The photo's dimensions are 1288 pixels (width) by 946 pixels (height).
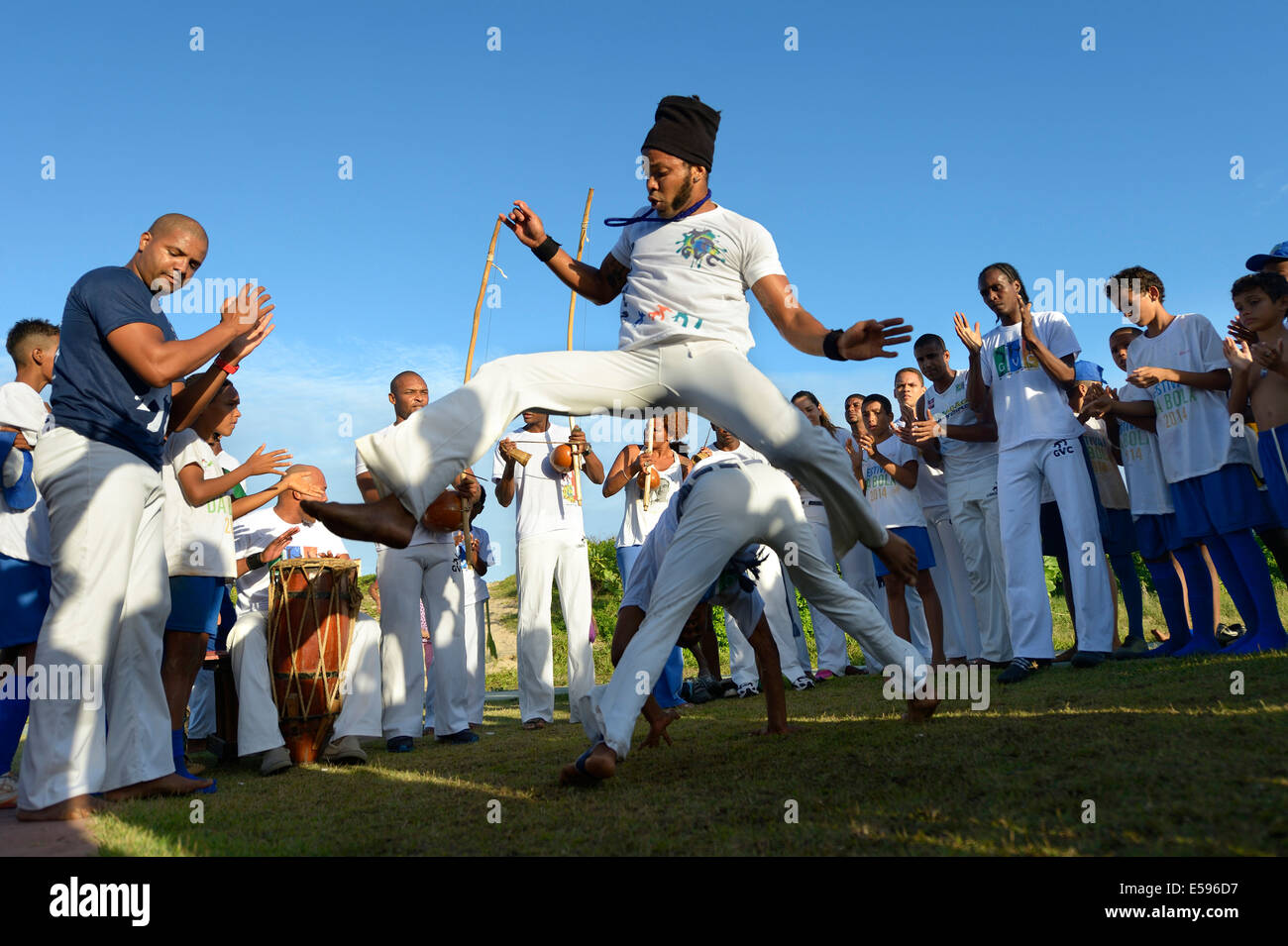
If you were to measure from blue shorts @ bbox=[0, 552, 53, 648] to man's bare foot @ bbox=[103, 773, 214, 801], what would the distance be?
93 cm

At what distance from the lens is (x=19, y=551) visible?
4.52 metres

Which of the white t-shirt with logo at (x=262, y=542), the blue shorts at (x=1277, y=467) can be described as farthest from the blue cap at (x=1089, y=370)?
the white t-shirt with logo at (x=262, y=542)

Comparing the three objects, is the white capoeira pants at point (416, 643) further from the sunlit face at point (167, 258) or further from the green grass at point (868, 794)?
the sunlit face at point (167, 258)

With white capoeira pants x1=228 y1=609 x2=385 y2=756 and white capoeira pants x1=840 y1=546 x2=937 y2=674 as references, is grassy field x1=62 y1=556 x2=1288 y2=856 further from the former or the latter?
white capoeira pants x1=840 y1=546 x2=937 y2=674

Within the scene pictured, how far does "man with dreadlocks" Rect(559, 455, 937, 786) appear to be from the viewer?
348 cm

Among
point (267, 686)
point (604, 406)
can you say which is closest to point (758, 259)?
point (604, 406)

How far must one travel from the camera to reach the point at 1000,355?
22.1ft

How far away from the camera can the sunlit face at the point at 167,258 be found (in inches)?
164

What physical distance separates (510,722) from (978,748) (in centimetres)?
525

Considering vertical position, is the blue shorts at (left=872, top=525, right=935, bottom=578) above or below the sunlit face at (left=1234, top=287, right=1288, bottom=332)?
below

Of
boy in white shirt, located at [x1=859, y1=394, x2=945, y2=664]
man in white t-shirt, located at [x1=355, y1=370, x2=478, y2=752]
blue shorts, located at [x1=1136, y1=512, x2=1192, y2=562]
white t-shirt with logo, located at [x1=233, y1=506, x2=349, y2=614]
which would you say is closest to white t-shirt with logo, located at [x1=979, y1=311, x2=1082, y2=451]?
blue shorts, located at [x1=1136, y1=512, x2=1192, y2=562]

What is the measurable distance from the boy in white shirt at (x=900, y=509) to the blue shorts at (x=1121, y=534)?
4.68ft

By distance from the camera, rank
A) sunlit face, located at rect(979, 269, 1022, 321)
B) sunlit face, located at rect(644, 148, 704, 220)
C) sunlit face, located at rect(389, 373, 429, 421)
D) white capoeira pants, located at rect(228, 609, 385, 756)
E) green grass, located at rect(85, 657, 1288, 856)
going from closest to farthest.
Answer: green grass, located at rect(85, 657, 1288, 856) < sunlit face, located at rect(644, 148, 704, 220) < white capoeira pants, located at rect(228, 609, 385, 756) < sunlit face, located at rect(979, 269, 1022, 321) < sunlit face, located at rect(389, 373, 429, 421)

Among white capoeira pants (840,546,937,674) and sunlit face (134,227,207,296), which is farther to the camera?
white capoeira pants (840,546,937,674)
